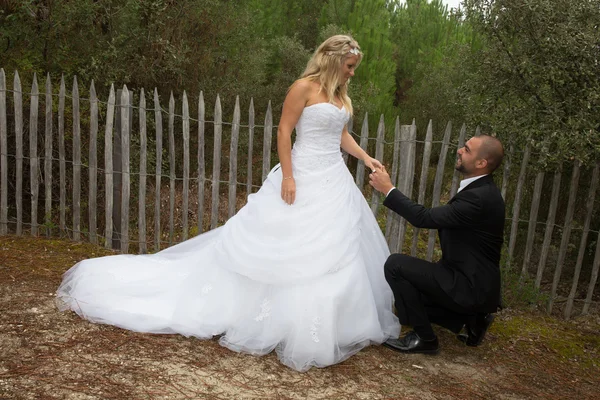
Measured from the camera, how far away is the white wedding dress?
376cm

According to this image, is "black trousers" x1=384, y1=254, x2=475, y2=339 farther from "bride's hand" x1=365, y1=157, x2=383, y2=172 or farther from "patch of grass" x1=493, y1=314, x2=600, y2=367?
"patch of grass" x1=493, y1=314, x2=600, y2=367

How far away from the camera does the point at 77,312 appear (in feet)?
13.6

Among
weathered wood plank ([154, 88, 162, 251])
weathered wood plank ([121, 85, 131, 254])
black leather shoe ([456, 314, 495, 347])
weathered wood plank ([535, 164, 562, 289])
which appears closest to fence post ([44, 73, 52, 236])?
weathered wood plank ([121, 85, 131, 254])

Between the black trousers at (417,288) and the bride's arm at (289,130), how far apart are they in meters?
0.90

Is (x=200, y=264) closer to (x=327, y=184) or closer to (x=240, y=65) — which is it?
(x=327, y=184)

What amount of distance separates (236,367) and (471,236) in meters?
1.84

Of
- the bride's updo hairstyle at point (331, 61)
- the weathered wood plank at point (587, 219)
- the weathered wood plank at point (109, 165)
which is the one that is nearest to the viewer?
the bride's updo hairstyle at point (331, 61)

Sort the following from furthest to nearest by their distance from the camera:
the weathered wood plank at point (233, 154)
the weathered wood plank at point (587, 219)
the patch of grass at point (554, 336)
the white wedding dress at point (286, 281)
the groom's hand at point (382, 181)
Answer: the weathered wood plank at point (233, 154) → the weathered wood plank at point (587, 219) → the patch of grass at point (554, 336) → the groom's hand at point (382, 181) → the white wedding dress at point (286, 281)

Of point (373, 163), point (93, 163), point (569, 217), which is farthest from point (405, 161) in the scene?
point (93, 163)

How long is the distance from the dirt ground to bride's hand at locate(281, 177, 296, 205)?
1.11 meters

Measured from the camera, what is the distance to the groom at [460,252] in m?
3.78

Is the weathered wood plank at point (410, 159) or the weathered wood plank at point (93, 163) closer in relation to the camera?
the weathered wood plank at point (410, 159)

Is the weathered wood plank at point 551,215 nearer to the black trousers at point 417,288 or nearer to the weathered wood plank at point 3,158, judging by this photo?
the black trousers at point 417,288

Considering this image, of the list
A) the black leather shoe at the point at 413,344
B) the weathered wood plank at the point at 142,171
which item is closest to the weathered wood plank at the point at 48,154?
the weathered wood plank at the point at 142,171
